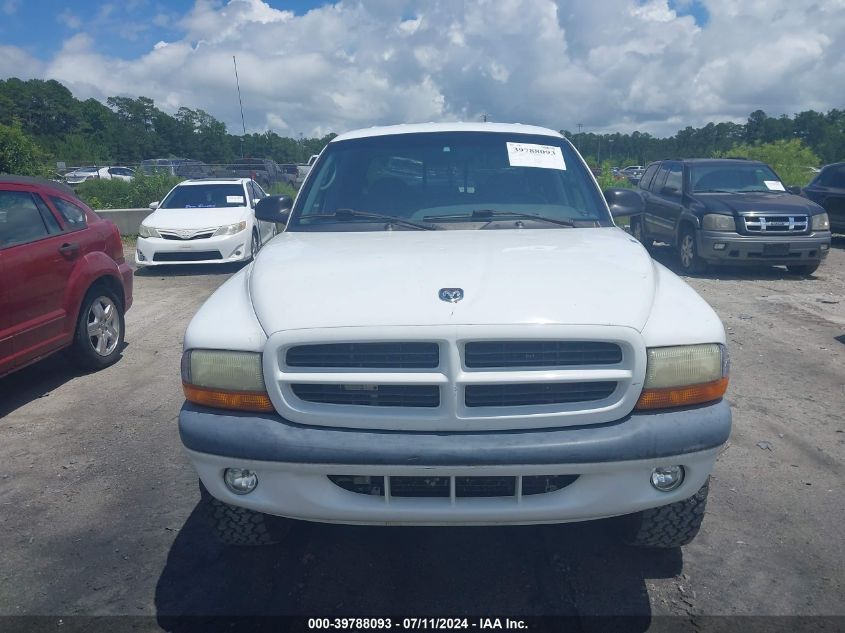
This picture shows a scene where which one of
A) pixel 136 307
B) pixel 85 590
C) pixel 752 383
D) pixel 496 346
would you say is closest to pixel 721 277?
pixel 752 383

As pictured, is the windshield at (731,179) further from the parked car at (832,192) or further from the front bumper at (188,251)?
the front bumper at (188,251)

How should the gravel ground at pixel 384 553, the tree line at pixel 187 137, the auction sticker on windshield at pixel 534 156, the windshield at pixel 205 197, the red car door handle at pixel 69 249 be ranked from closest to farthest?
the gravel ground at pixel 384 553 < the auction sticker on windshield at pixel 534 156 < the red car door handle at pixel 69 249 < the windshield at pixel 205 197 < the tree line at pixel 187 137

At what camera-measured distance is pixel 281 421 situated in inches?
98.7

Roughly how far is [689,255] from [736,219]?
3.16 ft

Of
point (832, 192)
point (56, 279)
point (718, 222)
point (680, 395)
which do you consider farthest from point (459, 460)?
point (832, 192)

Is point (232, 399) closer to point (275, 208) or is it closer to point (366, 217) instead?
point (366, 217)

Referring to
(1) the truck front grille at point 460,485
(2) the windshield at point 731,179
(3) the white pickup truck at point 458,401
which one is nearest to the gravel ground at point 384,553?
(3) the white pickup truck at point 458,401

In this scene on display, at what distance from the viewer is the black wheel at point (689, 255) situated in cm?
1059

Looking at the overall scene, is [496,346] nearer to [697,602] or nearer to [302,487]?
[302,487]

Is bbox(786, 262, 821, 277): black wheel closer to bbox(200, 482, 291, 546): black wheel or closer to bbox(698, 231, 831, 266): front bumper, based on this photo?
bbox(698, 231, 831, 266): front bumper

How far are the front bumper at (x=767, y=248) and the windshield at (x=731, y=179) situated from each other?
135 cm

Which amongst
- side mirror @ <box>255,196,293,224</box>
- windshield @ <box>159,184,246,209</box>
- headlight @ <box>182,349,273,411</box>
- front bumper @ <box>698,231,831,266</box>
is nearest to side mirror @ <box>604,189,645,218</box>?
side mirror @ <box>255,196,293,224</box>

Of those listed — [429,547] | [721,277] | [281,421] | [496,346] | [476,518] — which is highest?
[496,346]

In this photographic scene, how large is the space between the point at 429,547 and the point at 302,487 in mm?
945
